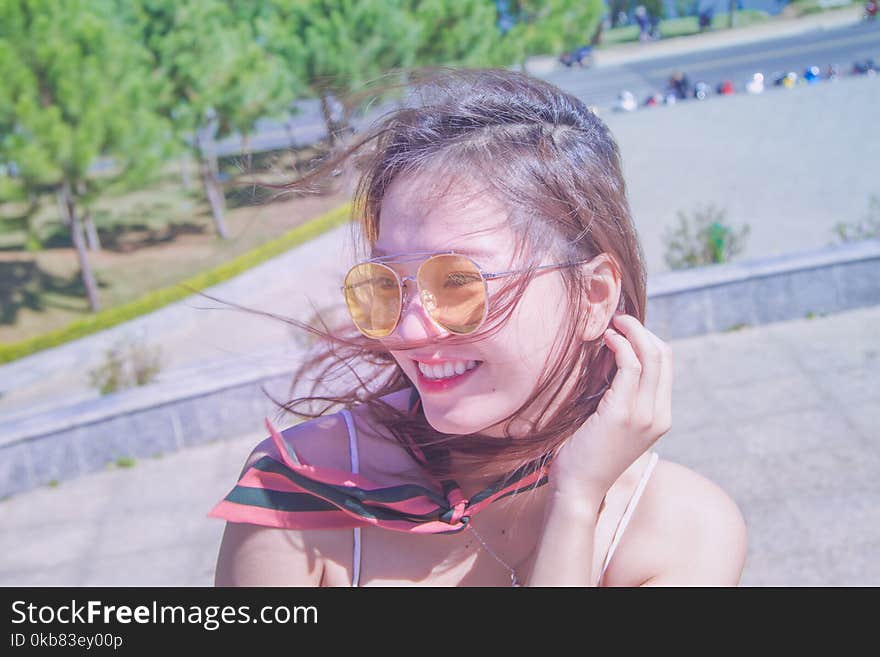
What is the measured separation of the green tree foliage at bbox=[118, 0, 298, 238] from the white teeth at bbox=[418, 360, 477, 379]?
14960mm

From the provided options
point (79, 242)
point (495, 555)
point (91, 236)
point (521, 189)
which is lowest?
point (91, 236)

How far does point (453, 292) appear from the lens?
121 cm

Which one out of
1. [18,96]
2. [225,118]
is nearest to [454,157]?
[18,96]

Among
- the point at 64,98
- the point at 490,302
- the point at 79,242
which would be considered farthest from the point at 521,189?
the point at 79,242

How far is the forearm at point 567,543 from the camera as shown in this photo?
1.19 m

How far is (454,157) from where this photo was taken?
1.27 metres

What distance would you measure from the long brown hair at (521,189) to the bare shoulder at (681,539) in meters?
0.18

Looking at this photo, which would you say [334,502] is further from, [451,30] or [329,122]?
[451,30]

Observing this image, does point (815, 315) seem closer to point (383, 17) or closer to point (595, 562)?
point (595, 562)

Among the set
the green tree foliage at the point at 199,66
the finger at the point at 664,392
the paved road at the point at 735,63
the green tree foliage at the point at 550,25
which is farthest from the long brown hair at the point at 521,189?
the green tree foliage at the point at 550,25

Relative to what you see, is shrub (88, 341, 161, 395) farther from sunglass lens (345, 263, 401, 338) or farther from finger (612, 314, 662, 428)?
finger (612, 314, 662, 428)

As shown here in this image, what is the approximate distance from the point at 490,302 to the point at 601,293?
0.22 meters

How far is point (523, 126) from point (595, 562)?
2.23ft

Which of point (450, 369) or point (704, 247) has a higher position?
point (450, 369)
